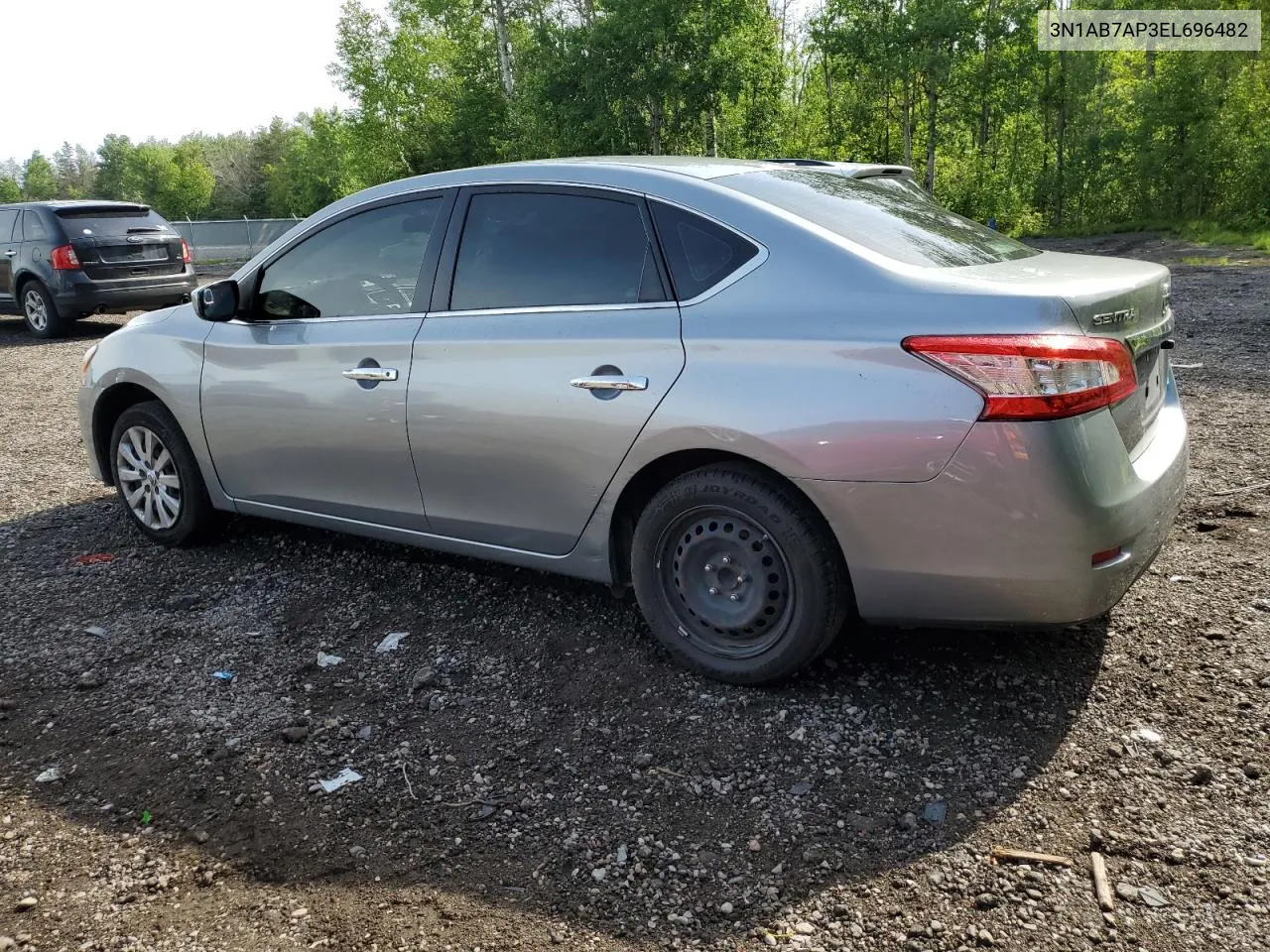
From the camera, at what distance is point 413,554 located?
Result: 4895mm

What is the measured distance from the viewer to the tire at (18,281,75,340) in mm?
13766

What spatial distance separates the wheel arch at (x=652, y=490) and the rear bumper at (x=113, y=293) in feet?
40.3

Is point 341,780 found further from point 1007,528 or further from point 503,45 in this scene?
point 503,45

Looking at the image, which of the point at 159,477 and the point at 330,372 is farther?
the point at 159,477

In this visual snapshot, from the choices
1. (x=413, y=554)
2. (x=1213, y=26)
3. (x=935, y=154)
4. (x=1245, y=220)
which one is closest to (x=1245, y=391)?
(x=413, y=554)

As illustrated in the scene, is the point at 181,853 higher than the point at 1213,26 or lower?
lower

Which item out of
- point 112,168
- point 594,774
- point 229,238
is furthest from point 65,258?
point 112,168

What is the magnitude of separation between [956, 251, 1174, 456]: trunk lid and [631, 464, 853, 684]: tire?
93cm

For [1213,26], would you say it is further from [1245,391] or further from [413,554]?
[413,554]

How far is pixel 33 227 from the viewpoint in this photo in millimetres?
13695

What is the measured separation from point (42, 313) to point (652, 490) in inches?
530

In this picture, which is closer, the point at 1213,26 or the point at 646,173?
the point at 646,173

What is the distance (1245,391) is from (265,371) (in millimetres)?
6635

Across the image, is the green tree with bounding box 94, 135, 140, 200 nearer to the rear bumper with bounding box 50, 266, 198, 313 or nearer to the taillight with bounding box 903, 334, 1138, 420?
the rear bumper with bounding box 50, 266, 198, 313
